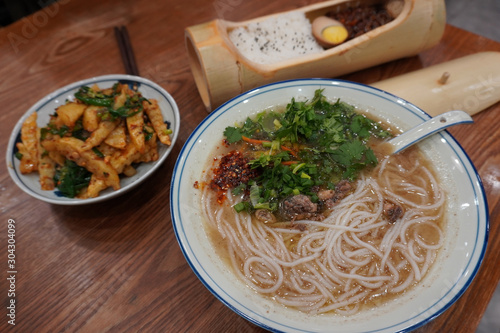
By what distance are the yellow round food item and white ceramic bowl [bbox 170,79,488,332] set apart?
618 millimetres

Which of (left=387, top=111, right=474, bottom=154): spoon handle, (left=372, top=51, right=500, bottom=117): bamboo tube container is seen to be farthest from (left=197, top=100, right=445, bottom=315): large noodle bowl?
(left=372, top=51, right=500, bottom=117): bamboo tube container

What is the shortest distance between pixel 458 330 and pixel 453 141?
92 cm

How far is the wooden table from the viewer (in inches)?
63.0

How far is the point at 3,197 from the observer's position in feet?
6.74

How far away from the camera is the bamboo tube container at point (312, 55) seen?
211 cm

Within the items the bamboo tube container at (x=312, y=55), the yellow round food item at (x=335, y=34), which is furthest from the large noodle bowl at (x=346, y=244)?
the yellow round food item at (x=335, y=34)

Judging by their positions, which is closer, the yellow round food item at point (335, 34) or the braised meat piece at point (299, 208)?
the braised meat piece at point (299, 208)

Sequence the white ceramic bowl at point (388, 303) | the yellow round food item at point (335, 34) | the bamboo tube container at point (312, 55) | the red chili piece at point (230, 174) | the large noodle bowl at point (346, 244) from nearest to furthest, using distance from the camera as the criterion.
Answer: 1. the white ceramic bowl at point (388, 303)
2. the large noodle bowl at point (346, 244)
3. the red chili piece at point (230, 174)
4. the bamboo tube container at point (312, 55)
5. the yellow round food item at point (335, 34)

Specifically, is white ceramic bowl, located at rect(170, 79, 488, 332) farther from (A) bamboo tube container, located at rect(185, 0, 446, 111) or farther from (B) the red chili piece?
(A) bamboo tube container, located at rect(185, 0, 446, 111)

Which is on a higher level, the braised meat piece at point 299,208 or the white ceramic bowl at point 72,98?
the white ceramic bowl at point 72,98

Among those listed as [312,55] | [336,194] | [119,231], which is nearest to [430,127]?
[336,194]

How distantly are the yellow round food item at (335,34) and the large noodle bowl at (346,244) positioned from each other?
3.70ft

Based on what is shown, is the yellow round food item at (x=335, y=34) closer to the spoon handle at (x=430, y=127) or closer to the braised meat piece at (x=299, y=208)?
the spoon handle at (x=430, y=127)

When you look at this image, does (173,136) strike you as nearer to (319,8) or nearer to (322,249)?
(322,249)
